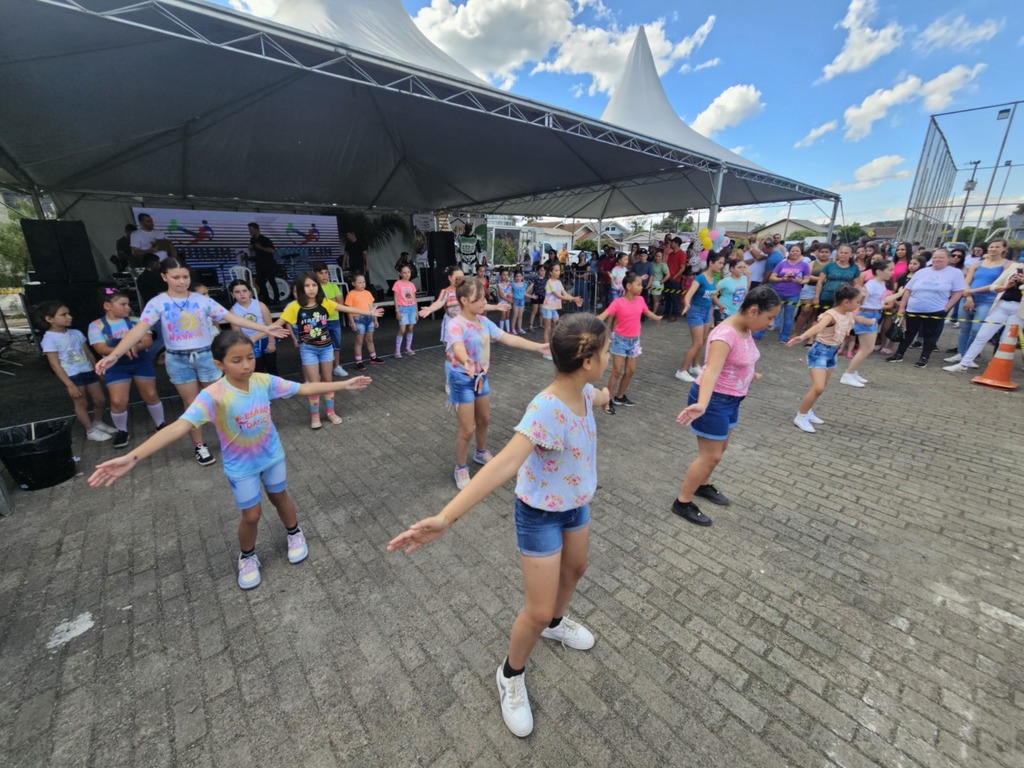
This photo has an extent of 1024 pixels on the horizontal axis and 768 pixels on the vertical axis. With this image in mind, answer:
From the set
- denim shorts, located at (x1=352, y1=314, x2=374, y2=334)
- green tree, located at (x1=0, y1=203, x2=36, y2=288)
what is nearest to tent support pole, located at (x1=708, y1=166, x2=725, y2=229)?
denim shorts, located at (x1=352, y1=314, x2=374, y2=334)

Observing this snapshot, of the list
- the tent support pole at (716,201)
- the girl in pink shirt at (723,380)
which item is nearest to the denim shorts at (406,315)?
the girl in pink shirt at (723,380)

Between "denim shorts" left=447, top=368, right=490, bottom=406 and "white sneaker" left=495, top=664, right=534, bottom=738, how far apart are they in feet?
7.30

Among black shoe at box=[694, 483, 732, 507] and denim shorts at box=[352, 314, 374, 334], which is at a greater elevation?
denim shorts at box=[352, 314, 374, 334]

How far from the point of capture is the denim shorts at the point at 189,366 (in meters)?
4.17

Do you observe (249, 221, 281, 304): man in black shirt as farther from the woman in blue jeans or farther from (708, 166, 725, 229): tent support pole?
the woman in blue jeans

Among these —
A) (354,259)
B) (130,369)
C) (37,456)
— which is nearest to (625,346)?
(130,369)

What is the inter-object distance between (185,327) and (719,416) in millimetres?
4980

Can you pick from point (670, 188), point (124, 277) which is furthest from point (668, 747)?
point (670, 188)

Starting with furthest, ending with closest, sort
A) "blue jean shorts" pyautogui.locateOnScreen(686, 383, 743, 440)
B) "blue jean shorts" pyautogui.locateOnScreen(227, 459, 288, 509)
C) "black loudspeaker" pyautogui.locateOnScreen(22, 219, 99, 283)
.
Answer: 1. "black loudspeaker" pyautogui.locateOnScreen(22, 219, 99, 283)
2. "blue jean shorts" pyautogui.locateOnScreen(686, 383, 743, 440)
3. "blue jean shorts" pyautogui.locateOnScreen(227, 459, 288, 509)

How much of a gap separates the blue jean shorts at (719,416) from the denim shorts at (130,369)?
18.8 ft

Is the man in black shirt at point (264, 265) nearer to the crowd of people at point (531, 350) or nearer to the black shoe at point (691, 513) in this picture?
the crowd of people at point (531, 350)

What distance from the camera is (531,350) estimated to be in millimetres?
4996

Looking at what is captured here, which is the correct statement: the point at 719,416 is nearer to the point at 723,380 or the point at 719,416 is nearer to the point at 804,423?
the point at 723,380

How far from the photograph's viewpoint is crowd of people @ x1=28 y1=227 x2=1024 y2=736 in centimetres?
181
